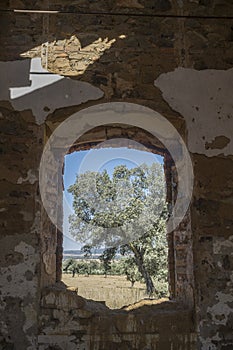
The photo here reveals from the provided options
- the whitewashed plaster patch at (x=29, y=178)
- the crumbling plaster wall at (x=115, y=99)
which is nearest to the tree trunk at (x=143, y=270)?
the crumbling plaster wall at (x=115, y=99)

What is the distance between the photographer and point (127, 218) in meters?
11.7

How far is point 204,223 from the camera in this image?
326 cm

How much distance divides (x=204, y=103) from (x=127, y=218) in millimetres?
8491

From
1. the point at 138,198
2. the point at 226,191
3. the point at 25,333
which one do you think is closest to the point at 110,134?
the point at 226,191

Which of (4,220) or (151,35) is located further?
(151,35)

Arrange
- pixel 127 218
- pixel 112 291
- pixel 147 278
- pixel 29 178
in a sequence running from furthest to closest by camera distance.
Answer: pixel 127 218, pixel 147 278, pixel 112 291, pixel 29 178

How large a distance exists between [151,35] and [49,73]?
3.79ft

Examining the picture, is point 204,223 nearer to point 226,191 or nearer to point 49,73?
point 226,191

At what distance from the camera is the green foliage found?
10.8 meters

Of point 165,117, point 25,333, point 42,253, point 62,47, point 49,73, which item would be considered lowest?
point 25,333

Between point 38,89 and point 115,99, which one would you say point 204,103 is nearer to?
point 115,99

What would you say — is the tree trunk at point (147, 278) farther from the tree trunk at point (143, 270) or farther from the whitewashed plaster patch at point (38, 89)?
the whitewashed plaster patch at point (38, 89)

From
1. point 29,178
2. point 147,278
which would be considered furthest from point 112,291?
point 29,178

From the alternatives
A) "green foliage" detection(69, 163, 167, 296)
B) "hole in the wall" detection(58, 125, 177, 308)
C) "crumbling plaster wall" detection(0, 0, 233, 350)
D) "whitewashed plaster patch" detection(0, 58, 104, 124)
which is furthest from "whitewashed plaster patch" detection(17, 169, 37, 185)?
"green foliage" detection(69, 163, 167, 296)
